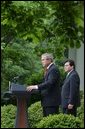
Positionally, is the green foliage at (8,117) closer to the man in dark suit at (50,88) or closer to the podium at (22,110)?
the podium at (22,110)

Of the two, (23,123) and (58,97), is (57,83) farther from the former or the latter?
(23,123)

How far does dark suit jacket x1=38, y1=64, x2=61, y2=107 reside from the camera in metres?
9.42

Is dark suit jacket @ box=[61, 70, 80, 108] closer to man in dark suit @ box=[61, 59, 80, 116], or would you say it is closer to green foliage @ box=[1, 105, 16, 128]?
man in dark suit @ box=[61, 59, 80, 116]

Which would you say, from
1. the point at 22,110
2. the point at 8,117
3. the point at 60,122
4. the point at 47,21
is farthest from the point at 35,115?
the point at 47,21

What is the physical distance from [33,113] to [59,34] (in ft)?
16.5

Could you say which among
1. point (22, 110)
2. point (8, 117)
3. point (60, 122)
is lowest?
point (8, 117)

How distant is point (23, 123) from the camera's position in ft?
31.5

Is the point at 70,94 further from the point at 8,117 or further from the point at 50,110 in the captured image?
the point at 8,117

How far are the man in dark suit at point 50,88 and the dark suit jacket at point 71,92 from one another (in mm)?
134

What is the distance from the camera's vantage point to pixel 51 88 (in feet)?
31.2

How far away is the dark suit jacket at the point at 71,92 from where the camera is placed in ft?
31.1

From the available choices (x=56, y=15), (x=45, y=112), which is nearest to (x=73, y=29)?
(x=56, y=15)

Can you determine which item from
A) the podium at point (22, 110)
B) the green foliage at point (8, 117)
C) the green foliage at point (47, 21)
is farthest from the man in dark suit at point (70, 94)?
the green foliage at point (47, 21)

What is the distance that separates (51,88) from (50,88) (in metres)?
0.02
